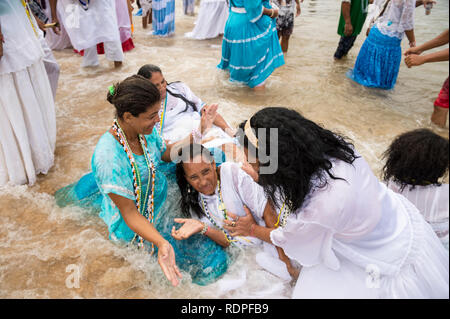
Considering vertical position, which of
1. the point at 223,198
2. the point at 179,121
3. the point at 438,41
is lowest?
the point at 223,198

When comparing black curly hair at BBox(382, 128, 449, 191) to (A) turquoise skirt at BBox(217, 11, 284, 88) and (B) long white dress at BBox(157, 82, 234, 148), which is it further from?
(A) turquoise skirt at BBox(217, 11, 284, 88)

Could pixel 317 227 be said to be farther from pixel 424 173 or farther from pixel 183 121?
pixel 183 121

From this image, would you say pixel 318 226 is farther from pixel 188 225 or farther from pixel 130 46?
pixel 130 46

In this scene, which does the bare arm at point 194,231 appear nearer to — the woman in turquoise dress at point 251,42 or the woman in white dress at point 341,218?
the woman in white dress at point 341,218

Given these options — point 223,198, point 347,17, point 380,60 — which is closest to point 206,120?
point 223,198

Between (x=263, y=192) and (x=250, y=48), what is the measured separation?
2.92 m

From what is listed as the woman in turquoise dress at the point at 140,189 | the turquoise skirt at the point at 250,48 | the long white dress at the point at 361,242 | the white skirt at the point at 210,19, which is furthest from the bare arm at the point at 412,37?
the white skirt at the point at 210,19

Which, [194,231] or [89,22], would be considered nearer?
[194,231]

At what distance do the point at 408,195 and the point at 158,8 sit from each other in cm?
647

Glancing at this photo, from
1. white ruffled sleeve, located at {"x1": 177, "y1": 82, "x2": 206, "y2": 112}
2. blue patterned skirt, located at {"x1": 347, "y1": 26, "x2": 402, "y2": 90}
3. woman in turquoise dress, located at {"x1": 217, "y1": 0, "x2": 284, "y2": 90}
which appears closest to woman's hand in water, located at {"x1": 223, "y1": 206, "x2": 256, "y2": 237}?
white ruffled sleeve, located at {"x1": 177, "y1": 82, "x2": 206, "y2": 112}

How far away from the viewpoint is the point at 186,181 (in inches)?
84.0

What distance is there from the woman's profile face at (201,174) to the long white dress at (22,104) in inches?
62.8

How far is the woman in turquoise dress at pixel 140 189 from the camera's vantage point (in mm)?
1733
